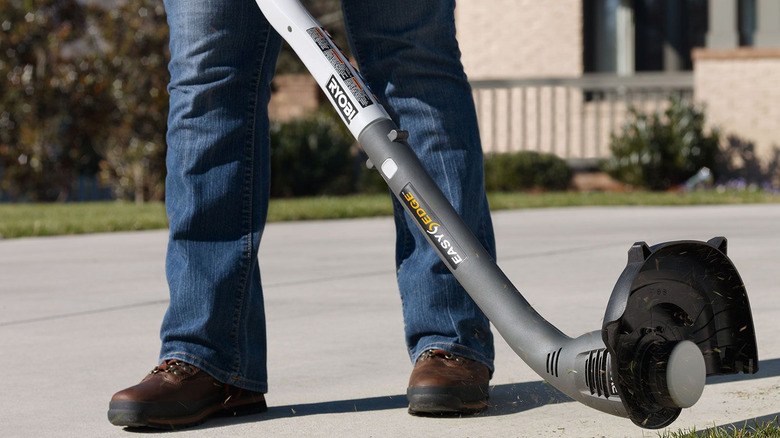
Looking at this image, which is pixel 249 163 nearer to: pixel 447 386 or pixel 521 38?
pixel 447 386

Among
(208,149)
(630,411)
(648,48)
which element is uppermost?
(208,149)

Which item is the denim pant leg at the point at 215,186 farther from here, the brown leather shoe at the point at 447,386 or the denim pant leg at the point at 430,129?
the brown leather shoe at the point at 447,386

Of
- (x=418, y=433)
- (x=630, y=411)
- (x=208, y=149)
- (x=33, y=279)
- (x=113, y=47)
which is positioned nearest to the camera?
(x=630, y=411)

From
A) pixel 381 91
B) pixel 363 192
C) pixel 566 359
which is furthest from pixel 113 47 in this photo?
pixel 566 359

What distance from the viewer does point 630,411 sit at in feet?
6.69

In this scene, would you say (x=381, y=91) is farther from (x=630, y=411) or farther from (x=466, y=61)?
(x=466, y=61)

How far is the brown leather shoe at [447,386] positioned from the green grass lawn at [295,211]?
5.78 metres

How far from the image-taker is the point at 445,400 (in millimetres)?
2666

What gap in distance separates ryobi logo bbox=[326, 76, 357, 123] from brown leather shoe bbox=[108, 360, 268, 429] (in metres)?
0.70

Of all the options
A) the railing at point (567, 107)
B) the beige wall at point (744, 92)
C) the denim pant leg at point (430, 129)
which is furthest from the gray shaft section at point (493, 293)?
the railing at point (567, 107)

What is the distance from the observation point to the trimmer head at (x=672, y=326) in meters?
2.01

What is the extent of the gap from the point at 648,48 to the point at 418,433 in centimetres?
1419

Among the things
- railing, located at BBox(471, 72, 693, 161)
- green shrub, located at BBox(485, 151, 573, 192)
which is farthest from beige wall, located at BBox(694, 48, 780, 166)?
green shrub, located at BBox(485, 151, 573, 192)

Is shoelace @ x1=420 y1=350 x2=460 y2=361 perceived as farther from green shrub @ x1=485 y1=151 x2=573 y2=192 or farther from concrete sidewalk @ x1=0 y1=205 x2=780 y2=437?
green shrub @ x1=485 y1=151 x2=573 y2=192
